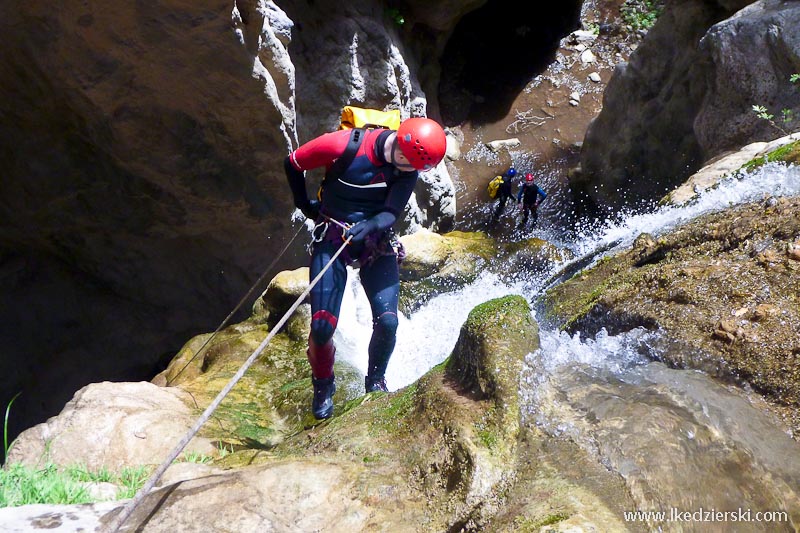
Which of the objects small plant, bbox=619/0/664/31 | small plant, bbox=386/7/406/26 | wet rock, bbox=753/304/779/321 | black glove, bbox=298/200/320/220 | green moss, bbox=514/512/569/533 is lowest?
green moss, bbox=514/512/569/533

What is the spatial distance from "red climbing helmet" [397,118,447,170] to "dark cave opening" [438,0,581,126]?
10.2m

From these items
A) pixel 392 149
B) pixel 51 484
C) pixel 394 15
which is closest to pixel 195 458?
pixel 51 484

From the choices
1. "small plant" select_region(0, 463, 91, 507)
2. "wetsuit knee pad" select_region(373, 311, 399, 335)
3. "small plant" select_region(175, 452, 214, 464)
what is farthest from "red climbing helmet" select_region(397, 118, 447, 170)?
"small plant" select_region(0, 463, 91, 507)

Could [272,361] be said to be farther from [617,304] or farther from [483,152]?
[483,152]

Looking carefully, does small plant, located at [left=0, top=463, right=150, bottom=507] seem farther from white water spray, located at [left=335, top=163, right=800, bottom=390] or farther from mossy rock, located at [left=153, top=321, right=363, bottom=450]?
white water spray, located at [left=335, top=163, right=800, bottom=390]

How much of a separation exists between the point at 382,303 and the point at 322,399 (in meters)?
0.74

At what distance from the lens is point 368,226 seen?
3.65 meters

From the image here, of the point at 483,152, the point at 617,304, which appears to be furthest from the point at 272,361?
the point at 483,152

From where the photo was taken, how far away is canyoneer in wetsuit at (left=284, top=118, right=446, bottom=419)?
3680 mm

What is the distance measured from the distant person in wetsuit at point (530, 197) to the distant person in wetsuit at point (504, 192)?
0.25 meters

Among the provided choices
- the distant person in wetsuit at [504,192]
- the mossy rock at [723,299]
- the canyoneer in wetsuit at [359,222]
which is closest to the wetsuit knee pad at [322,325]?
the canyoneer in wetsuit at [359,222]

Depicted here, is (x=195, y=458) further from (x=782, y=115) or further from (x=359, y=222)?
(x=782, y=115)

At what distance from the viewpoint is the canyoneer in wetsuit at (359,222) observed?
3680mm

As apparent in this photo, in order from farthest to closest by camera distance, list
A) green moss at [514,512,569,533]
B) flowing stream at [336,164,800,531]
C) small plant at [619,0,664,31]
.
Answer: small plant at [619,0,664,31]
flowing stream at [336,164,800,531]
green moss at [514,512,569,533]
